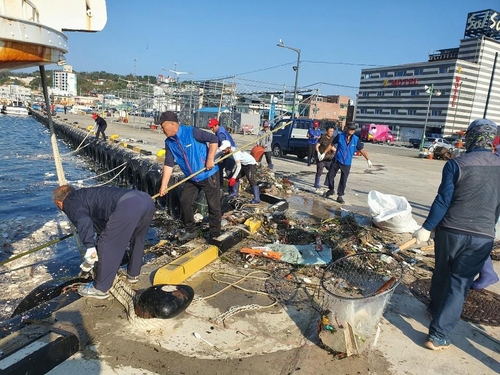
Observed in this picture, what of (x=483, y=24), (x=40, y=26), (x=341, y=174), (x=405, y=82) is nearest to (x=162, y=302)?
(x=40, y=26)

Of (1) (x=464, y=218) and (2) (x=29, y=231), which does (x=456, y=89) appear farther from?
(1) (x=464, y=218)

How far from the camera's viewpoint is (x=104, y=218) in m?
3.52

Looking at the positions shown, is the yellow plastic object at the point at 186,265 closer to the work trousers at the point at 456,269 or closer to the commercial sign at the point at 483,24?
the work trousers at the point at 456,269

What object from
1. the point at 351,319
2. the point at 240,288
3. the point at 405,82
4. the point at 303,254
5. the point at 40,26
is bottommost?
the point at 240,288

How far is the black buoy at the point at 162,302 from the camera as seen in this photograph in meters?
2.93

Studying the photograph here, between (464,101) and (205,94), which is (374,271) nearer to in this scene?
(205,94)

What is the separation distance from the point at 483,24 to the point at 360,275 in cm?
7611

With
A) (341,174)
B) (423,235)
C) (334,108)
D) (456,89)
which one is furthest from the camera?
(334,108)

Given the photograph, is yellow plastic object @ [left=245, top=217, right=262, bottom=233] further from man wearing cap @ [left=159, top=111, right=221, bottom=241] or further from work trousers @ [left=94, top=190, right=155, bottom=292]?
work trousers @ [left=94, top=190, right=155, bottom=292]

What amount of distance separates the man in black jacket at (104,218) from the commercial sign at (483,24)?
A: 3031 inches

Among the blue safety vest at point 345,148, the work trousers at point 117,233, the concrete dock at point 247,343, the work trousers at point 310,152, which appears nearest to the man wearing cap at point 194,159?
the work trousers at point 117,233

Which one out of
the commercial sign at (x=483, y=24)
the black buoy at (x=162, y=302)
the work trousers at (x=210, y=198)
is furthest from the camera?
the commercial sign at (x=483, y=24)

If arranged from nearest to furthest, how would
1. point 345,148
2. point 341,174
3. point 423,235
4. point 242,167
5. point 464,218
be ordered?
point 464,218
point 423,235
point 242,167
point 345,148
point 341,174

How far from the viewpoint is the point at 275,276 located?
4.20 meters
